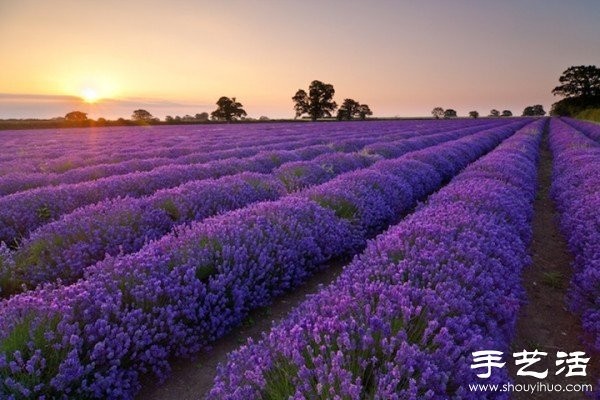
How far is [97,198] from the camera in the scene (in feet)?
23.9

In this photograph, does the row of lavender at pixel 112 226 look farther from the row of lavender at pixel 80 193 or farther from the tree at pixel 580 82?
the tree at pixel 580 82

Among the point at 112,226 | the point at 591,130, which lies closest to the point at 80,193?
the point at 112,226

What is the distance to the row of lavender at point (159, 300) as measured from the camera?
8.34 feet

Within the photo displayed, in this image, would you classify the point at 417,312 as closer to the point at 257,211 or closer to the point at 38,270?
the point at 257,211

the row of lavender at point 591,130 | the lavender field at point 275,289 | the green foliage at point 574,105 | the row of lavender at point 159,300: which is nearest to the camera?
the lavender field at point 275,289

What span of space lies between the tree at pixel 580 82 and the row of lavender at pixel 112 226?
9484 centimetres

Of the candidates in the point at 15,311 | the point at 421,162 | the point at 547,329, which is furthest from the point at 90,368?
the point at 421,162

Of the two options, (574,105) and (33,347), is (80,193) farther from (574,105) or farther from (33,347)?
(574,105)

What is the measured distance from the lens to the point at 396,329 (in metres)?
2.42

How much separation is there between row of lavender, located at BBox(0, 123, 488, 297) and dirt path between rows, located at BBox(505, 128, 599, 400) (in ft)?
12.4

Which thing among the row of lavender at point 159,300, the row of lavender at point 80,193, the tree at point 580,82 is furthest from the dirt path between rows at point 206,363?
the tree at point 580,82

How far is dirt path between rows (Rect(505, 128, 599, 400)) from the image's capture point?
3273mm

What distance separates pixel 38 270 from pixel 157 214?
1.64 metres

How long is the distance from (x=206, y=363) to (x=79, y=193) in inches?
200
